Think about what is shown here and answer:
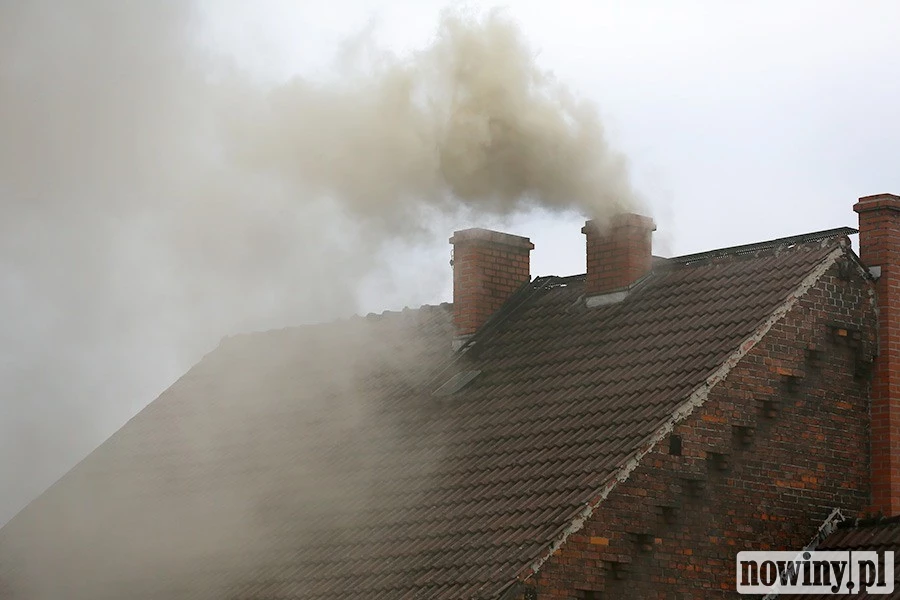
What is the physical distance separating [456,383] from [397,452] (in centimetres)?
129

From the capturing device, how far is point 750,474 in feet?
57.1

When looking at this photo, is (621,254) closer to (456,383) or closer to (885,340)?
(456,383)

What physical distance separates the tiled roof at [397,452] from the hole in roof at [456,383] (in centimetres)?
9

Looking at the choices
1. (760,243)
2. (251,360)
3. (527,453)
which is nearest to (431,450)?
(527,453)

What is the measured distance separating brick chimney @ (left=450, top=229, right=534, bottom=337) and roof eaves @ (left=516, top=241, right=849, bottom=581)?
4.90 m

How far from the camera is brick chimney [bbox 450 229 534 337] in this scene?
851 inches

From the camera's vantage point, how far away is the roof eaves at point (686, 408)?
51.8 ft

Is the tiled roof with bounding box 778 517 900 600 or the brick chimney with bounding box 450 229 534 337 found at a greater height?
the brick chimney with bounding box 450 229 534 337

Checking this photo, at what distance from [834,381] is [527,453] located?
3.47 meters

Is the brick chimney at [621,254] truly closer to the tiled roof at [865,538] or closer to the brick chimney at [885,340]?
the brick chimney at [885,340]

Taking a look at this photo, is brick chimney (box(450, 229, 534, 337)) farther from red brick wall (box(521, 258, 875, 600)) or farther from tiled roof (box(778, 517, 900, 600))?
tiled roof (box(778, 517, 900, 600))

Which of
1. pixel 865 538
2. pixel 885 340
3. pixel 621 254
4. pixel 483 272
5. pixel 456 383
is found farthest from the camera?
pixel 483 272

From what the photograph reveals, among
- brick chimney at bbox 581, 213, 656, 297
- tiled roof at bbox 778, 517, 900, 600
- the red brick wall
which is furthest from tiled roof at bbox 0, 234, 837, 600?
tiled roof at bbox 778, 517, 900, 600

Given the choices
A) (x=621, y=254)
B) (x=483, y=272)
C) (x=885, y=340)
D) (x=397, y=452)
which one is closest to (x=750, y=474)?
(x=885, y=340)
